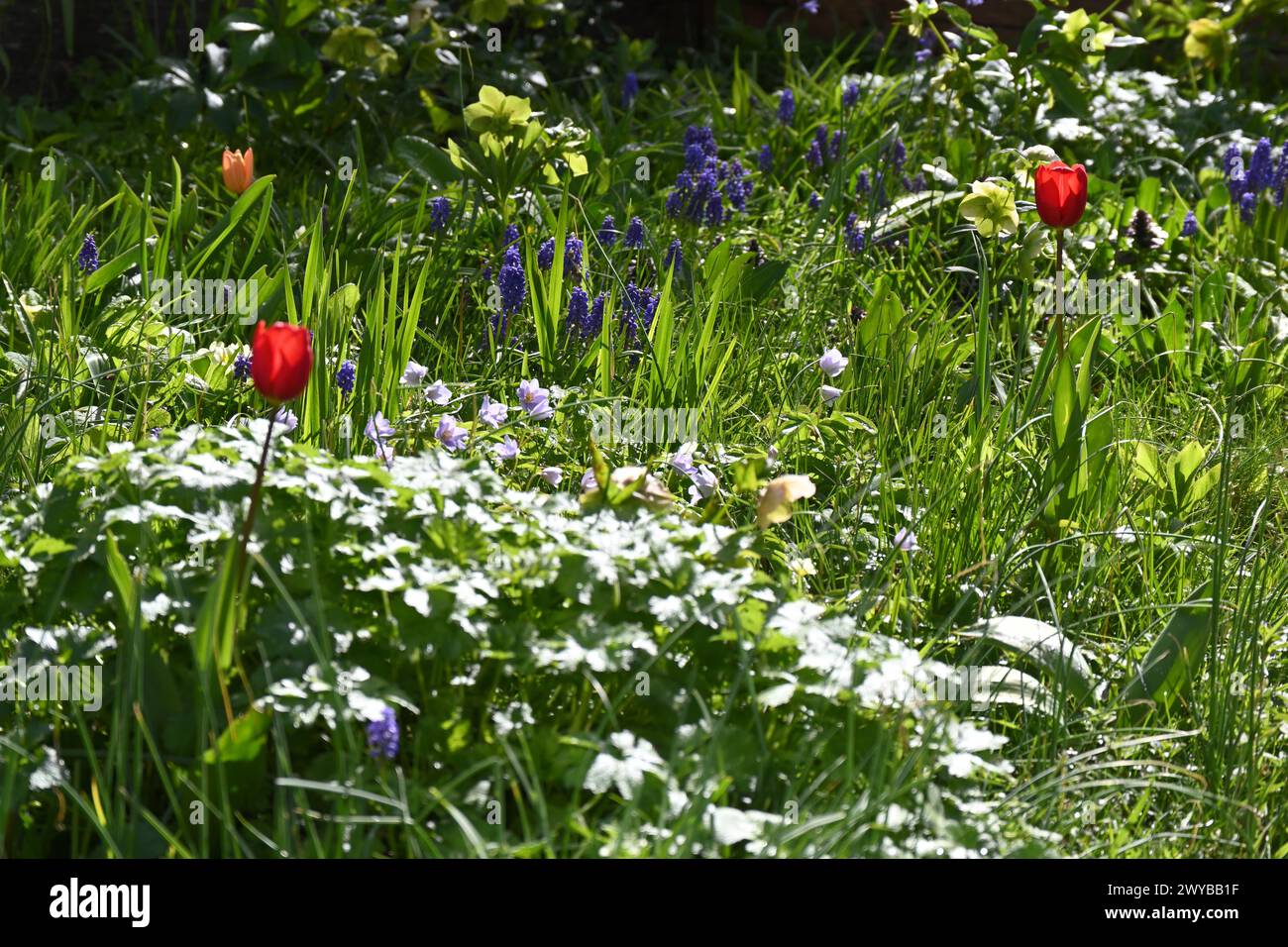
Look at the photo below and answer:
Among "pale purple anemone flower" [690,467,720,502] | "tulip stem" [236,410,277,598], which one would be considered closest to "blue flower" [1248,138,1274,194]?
"pale purple anemone flower" [690,467,720,502]

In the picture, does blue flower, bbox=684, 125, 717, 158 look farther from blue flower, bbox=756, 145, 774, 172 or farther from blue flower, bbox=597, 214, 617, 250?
blue flower, bbox=597, 214, 617, 250

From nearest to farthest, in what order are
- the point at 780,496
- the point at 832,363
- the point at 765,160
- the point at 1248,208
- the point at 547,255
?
1. the point at 780,496
2. the point at 832,363
3. the point at 547,255
4. the point at 1248,208
5. the point at 765,160

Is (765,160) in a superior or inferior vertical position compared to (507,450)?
superior

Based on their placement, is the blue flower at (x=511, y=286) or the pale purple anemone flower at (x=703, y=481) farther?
the blue flower at (x=511, y=286)

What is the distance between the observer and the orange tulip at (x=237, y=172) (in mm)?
3088

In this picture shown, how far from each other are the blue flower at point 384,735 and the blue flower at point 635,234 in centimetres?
188

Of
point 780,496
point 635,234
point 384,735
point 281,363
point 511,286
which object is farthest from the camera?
point 635,234

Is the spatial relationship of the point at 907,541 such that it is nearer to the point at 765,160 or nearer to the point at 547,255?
the point at 547,255

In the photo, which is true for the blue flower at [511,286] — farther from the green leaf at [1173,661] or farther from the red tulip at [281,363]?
the green leaf at [1173,661]

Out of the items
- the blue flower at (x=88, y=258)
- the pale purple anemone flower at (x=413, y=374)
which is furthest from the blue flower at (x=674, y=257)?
the blue flower at (x=88, y=258)

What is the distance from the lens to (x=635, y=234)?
3.21 m

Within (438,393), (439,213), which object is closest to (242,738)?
(438,393)

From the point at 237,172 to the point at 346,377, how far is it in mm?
812

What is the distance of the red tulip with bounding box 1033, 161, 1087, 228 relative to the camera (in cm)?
248
